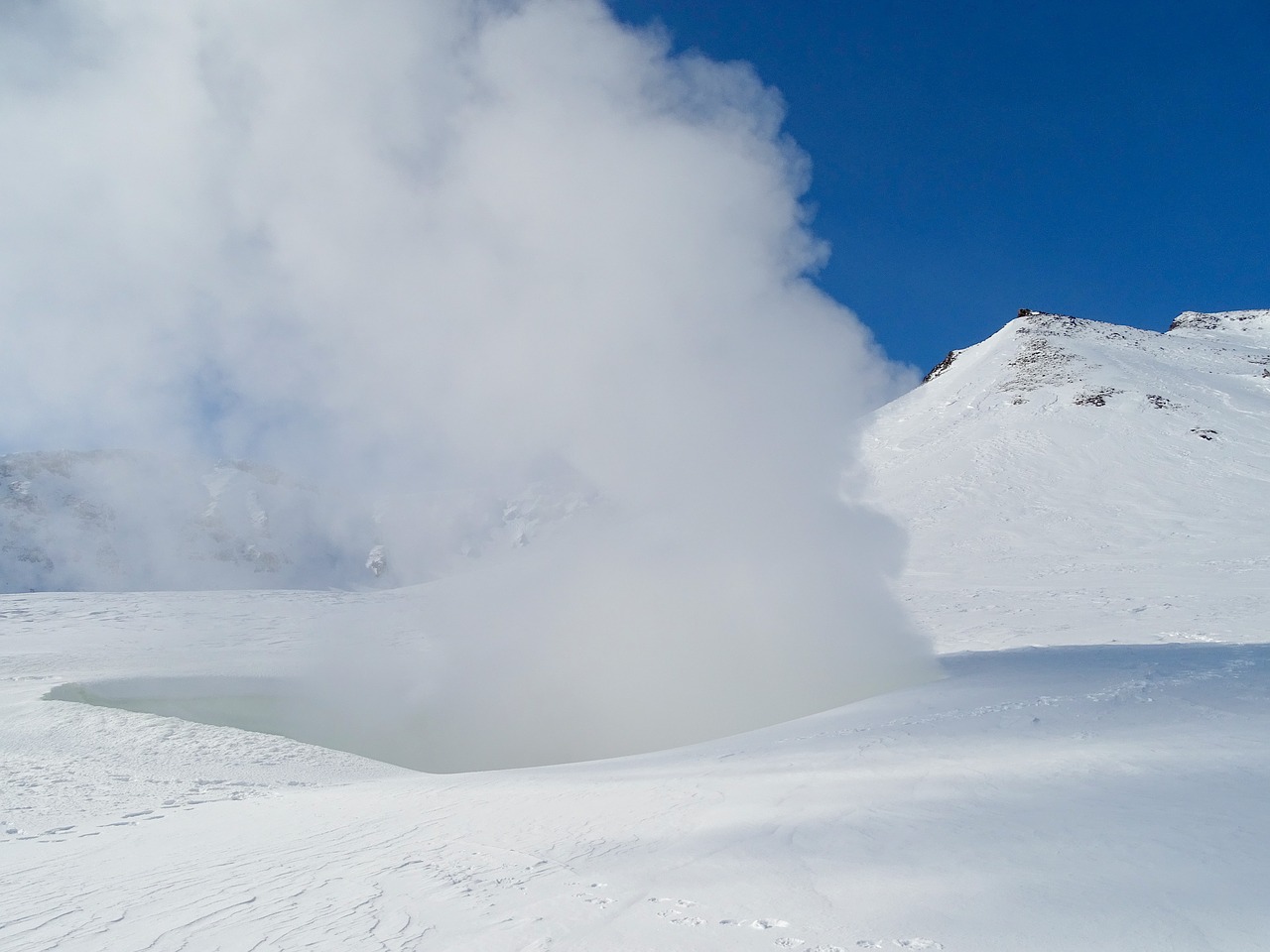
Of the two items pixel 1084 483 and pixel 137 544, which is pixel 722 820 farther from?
pixel 137 544

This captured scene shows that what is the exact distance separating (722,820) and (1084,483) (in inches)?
1503

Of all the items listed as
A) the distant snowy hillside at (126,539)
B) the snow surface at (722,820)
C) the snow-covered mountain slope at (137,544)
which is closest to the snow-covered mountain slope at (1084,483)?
the snow surface at (722,820)

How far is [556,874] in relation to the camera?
4.85 metres

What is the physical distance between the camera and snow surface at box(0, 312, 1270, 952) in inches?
154

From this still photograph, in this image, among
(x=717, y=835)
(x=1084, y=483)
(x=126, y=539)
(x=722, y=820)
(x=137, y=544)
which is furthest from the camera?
(x=137, y=544)

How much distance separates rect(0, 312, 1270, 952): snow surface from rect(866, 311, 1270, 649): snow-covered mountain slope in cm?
161

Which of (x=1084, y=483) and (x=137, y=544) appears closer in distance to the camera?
(x=1084, y=483)

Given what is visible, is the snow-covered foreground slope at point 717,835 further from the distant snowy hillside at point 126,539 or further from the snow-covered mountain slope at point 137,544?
the distant snowy hillside at point 126,539

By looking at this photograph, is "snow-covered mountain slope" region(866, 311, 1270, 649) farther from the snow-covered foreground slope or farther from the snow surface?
the snow-covered foreground slope

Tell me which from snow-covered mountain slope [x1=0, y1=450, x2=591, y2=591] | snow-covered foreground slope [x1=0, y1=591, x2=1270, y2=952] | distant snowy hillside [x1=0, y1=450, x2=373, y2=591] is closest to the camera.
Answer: snow-covered foreground slope [x1=0, y1=591, x2=1270, y2=952]

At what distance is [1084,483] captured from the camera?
121 ft

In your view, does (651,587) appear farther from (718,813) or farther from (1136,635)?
(718,813)

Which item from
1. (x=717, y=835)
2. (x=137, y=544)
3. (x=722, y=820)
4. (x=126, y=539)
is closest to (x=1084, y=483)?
(x=722, y=820)

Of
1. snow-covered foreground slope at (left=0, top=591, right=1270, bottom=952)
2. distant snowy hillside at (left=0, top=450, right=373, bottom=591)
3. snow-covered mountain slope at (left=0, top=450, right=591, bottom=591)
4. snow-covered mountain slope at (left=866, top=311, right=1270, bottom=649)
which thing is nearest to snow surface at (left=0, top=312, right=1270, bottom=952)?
snow-covered foreground slope at (left=0, top=591, right=1270, bottom=952)
